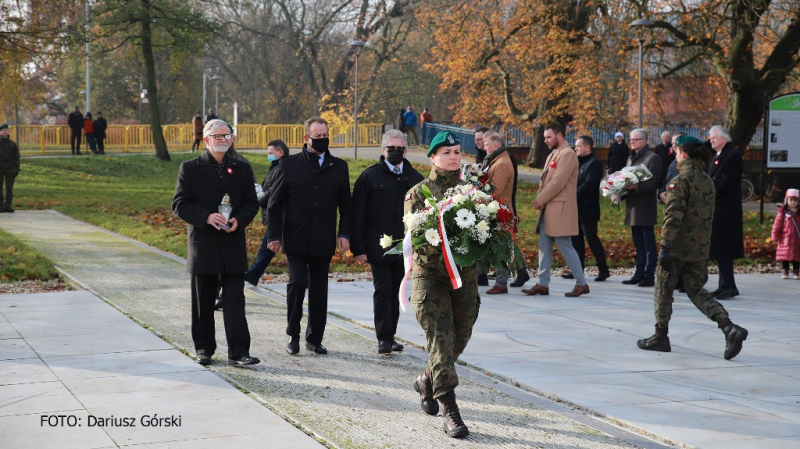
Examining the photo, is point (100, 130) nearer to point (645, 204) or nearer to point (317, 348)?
point (645, 204)

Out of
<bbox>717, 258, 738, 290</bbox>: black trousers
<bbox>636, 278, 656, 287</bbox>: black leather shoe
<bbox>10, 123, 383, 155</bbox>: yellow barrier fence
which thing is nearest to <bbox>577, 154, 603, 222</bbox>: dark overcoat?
<bbox>636, 278, 656, 287</bbox>: black leather shoe

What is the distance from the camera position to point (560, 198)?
1125 centimetres

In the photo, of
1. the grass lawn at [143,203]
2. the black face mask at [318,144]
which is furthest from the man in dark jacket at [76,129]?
the black face mask at [318,144]

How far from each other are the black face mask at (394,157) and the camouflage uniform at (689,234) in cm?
233

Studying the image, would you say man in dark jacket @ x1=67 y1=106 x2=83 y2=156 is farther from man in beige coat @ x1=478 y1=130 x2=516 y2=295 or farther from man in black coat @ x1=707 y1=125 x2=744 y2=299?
man in black coat @ x1=707 y1=125 x2=744 y2=299

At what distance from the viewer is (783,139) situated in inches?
734

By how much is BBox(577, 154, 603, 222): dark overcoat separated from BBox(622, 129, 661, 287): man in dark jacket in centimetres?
41

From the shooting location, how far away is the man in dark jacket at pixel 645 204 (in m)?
12.2

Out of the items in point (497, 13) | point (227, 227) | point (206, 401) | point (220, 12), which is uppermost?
point (220, 12)

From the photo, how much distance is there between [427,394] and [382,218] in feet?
7.22

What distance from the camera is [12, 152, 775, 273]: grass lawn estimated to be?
52.9ft

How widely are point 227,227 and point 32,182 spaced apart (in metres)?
A: 24.4

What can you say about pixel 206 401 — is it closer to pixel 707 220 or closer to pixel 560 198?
pixel 707 220

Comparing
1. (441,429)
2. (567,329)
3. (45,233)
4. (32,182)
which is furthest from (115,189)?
(441,429)
